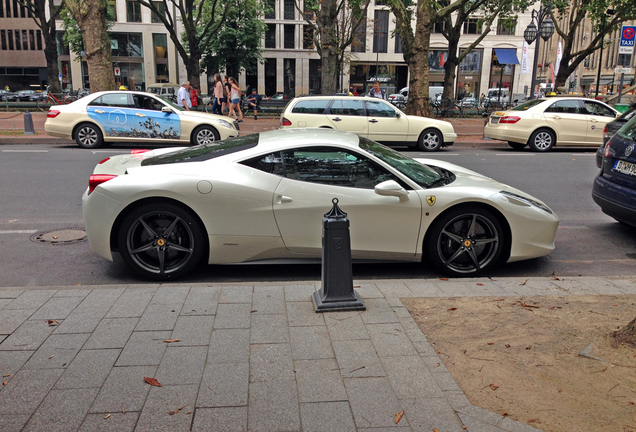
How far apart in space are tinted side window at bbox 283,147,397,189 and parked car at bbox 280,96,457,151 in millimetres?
9015

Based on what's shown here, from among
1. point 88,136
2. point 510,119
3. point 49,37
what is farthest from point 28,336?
point 49,37

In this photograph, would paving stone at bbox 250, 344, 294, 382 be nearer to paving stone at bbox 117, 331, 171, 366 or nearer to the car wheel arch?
paving stone at bbox 117, 331, 171, 366

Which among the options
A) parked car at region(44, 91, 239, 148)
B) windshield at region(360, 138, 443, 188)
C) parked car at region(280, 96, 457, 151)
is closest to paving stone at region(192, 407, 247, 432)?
windshield at region(360, 138, 443, 188)

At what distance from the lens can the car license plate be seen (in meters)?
6.25

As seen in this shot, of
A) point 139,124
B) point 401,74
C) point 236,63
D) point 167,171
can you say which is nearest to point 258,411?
point 167,171

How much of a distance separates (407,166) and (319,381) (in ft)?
9.38

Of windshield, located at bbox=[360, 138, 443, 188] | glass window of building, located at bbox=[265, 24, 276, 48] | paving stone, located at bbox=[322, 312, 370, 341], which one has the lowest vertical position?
paving stone, located at bbox=[322, 312, 370, 341]

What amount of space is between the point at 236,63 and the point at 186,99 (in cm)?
2942

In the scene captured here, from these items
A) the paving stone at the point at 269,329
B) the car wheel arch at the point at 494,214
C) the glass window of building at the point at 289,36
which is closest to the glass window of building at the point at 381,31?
the glass window of building at the point at 289,36

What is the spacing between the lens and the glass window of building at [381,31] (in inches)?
2109

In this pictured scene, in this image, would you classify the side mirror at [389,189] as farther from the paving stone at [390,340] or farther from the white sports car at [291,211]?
the paving stone at [390,340]

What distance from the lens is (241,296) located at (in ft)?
14.2

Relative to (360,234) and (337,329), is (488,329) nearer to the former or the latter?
(337,329)

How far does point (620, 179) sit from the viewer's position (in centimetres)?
645
